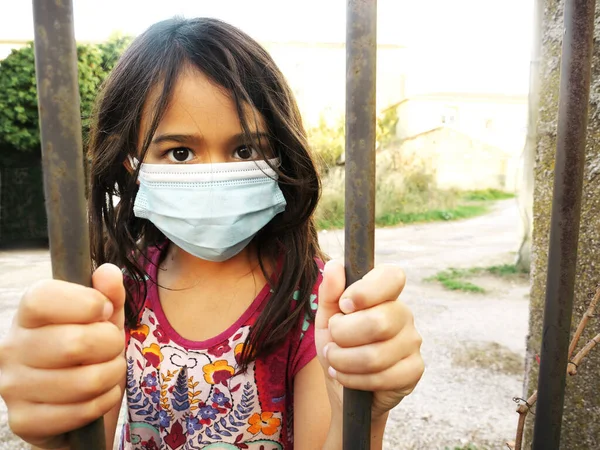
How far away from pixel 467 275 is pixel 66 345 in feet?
20.7

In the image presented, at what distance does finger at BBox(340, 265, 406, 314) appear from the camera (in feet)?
2.07

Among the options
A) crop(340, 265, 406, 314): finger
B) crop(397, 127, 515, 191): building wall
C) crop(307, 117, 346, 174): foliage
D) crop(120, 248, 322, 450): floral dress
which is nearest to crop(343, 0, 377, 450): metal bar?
crop(340, 265, 406, 314): finger

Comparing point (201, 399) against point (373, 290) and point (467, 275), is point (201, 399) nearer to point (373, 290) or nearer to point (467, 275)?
point (373, 290)

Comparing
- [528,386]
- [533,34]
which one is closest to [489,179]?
[533,34]

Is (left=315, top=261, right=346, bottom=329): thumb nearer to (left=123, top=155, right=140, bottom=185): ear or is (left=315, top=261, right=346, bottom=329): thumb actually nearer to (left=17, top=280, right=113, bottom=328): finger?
(left=17, top=280, right=113, bottom=328): finger

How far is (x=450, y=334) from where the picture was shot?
404cm

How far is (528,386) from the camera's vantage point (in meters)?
1.28

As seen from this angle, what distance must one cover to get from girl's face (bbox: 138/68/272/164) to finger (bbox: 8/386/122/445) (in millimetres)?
692

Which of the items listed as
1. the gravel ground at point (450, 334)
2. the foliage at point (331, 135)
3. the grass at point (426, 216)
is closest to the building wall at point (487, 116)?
the grass at point (426, 216)

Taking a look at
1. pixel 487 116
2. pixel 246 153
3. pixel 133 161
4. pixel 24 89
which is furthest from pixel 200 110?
pixel 487 116

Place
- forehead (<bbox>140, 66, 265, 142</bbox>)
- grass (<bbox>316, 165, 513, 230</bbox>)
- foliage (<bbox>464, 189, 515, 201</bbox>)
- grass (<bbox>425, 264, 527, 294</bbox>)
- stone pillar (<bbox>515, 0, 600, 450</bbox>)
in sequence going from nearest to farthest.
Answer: stone pillar (<bbox>515, 0, 600, 450</bbox>) → forehead (<bbox>140, 66, 265, 142</bbox>) → grass (<bbox>425, 264, 527, 294</bbox>) → grass (<bbox>316, 165, 513, 230</bbox>) → foliage (<bbox>464, 189, 515, 201</bbox>)

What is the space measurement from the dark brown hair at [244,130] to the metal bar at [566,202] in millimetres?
644

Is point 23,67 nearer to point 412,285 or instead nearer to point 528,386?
point 412,285

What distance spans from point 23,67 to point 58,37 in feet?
28.8
